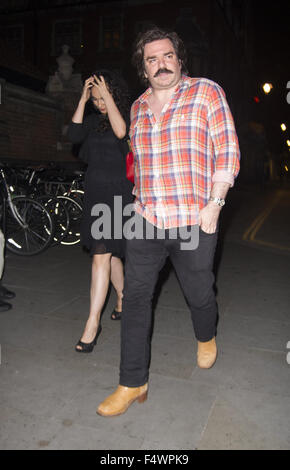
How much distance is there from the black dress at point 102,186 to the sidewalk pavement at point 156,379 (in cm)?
90

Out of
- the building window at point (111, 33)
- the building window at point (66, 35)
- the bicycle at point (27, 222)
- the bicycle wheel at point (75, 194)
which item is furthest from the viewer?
the building window at point (66, 35)

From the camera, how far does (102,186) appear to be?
3479mm

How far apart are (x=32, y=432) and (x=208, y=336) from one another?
1.30 m

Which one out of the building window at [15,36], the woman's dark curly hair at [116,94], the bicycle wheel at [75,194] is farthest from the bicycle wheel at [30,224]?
the building window at [15,36]

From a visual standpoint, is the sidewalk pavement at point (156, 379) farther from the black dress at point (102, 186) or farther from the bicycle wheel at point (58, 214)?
the bicycle wheel at point (58, 214)

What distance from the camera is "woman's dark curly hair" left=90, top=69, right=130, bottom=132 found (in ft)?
10.9

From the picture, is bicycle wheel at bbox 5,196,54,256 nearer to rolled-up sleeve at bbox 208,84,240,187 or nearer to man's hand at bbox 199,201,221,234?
man's hand at bbox 199,201,221,234

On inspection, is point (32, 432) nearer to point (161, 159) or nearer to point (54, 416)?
point (54, 416)

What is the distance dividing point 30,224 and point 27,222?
8 cm

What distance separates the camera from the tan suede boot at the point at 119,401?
2.63 m

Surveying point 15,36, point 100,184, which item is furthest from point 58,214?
point 15,36

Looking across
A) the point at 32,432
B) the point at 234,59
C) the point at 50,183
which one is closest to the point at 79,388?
the point at 32,432

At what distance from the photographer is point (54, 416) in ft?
8.55

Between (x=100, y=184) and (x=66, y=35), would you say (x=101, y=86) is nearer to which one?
(x=100, y=184)
